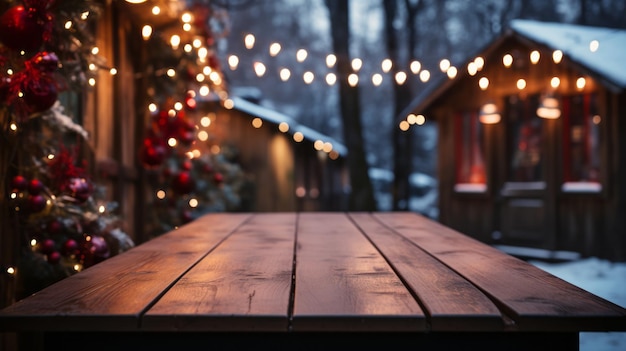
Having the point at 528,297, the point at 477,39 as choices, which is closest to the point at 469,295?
the point at 528,297

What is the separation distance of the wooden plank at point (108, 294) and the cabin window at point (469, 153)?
10133 mm

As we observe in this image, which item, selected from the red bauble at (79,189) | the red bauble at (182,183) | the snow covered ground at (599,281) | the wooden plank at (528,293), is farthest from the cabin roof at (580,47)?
the red bauble at (79,189)

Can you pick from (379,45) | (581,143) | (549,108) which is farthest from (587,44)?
(379,45)

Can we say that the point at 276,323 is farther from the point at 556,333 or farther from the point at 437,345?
the point at 556,333

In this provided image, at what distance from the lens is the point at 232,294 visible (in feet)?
6.31

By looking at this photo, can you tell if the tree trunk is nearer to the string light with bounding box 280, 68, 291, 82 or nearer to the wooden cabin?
the wooden cabin

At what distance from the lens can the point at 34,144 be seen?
3596 millimetres

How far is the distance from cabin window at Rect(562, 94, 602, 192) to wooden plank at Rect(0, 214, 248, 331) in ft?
28.1

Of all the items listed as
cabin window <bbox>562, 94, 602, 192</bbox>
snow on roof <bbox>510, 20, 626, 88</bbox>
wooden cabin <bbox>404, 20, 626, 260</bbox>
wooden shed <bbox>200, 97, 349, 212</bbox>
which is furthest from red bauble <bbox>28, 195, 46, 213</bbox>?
wooden shed <bbox>200, 97, 349, 212</bbox>

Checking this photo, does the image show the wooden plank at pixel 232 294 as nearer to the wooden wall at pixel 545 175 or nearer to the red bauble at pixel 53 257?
the red bauble at pixel 53 257

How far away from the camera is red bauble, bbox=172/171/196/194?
719cm

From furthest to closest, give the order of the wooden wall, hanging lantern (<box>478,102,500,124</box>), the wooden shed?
the wooden shed
hanging lantern (<box>478,102,500,124</box>)
the wooden wall

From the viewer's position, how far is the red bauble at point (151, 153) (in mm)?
6324

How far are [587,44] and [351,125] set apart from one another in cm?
546
